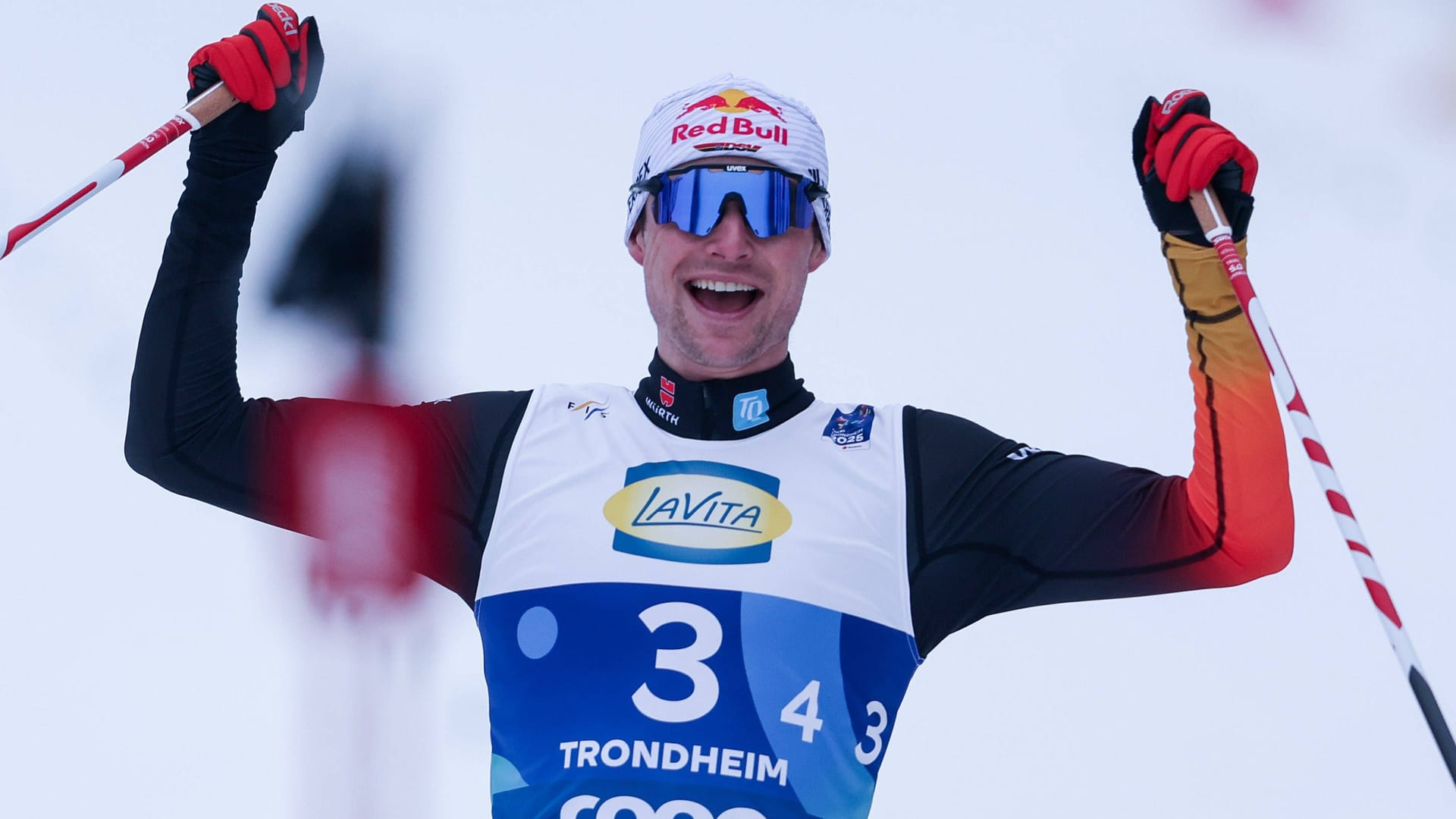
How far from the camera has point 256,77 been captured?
2312 mm

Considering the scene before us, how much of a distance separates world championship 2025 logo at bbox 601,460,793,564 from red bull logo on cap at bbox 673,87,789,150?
1.80 feet

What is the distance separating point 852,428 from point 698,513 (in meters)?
0.33

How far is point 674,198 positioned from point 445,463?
575mm

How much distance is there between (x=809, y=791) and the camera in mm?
2211

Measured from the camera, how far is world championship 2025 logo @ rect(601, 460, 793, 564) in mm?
2307

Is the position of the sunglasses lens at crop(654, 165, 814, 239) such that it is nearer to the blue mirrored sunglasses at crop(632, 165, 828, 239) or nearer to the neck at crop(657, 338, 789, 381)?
the blue mirrored sunglasses at crop(632, 165, 828, 239)

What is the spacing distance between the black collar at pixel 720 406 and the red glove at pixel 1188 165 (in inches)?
26.5

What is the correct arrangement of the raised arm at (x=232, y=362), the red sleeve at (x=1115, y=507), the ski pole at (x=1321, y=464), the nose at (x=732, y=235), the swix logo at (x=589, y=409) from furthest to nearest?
the swix logo at (x=589, y=409), the nose at (x=732, y=235), the raised arm at (x=232, y=362), the red sleeve at (x=1115, y=507), the ski pole at (x=1321, y=464)

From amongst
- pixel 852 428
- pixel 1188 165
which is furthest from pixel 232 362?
pixel 1188 165

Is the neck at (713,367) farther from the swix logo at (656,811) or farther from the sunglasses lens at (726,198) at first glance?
the swix logo at (656,811)

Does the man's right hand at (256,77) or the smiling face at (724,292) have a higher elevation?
the man's right hand at (256,77)

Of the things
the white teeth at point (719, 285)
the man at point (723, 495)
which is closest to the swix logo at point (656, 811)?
the man at point (723, 495)

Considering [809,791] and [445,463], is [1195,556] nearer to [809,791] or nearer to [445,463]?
[809,791]

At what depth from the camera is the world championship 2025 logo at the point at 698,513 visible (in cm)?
231
